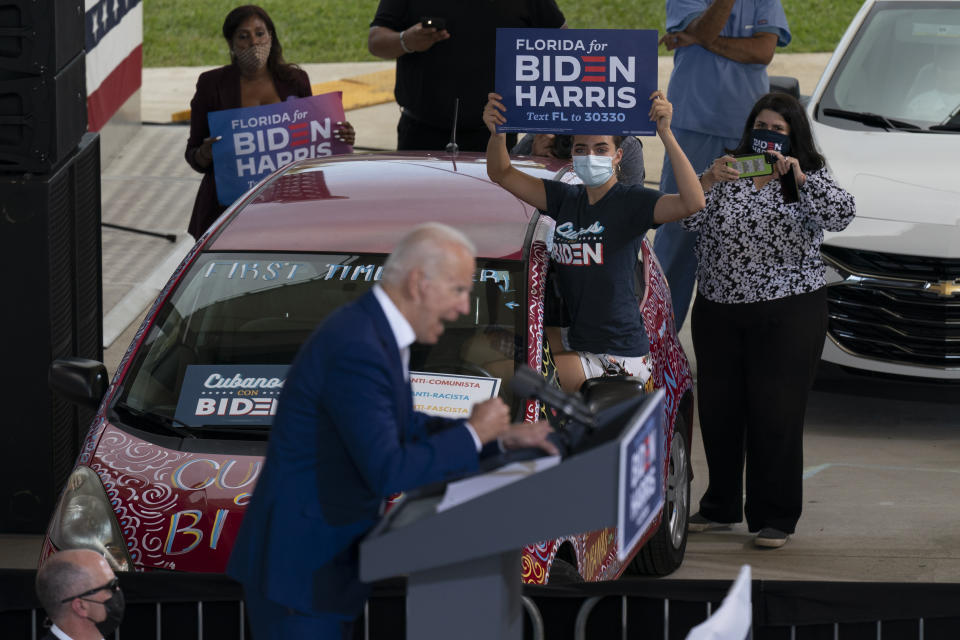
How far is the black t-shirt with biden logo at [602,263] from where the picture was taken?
613cm

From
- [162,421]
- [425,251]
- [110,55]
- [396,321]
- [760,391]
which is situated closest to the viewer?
[425,251]

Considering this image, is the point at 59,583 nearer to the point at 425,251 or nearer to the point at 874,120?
the point at 425,251

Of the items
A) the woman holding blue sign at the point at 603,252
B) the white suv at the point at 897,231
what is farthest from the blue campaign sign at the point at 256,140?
the white suv at the point at 897,231

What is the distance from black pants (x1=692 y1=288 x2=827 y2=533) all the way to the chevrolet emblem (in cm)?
159

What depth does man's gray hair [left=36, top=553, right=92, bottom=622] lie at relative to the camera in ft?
13.0

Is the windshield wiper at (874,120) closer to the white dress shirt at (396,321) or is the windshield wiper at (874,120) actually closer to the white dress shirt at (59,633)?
the white dress shirt at (396,321)

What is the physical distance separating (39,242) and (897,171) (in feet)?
15.1

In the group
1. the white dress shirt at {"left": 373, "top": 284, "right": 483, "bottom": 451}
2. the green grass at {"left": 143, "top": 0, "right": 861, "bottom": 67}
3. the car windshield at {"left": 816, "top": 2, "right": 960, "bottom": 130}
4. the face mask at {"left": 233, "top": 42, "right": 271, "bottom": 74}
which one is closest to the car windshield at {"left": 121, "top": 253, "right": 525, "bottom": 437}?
the white dress shirt at {"left": 373, "top": 284, "right": 483, "bottom": 451}

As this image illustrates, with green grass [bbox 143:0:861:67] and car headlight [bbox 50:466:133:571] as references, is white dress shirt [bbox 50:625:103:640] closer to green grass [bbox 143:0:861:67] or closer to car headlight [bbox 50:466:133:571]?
car headlight [bbox 50:466:133:571]

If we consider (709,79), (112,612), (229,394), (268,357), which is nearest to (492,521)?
(112,612)

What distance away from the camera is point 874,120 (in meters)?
9.27

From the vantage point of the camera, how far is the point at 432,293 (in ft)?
10.9

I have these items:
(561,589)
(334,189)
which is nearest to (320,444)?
(561,589)

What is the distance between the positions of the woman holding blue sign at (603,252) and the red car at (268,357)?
114mm
